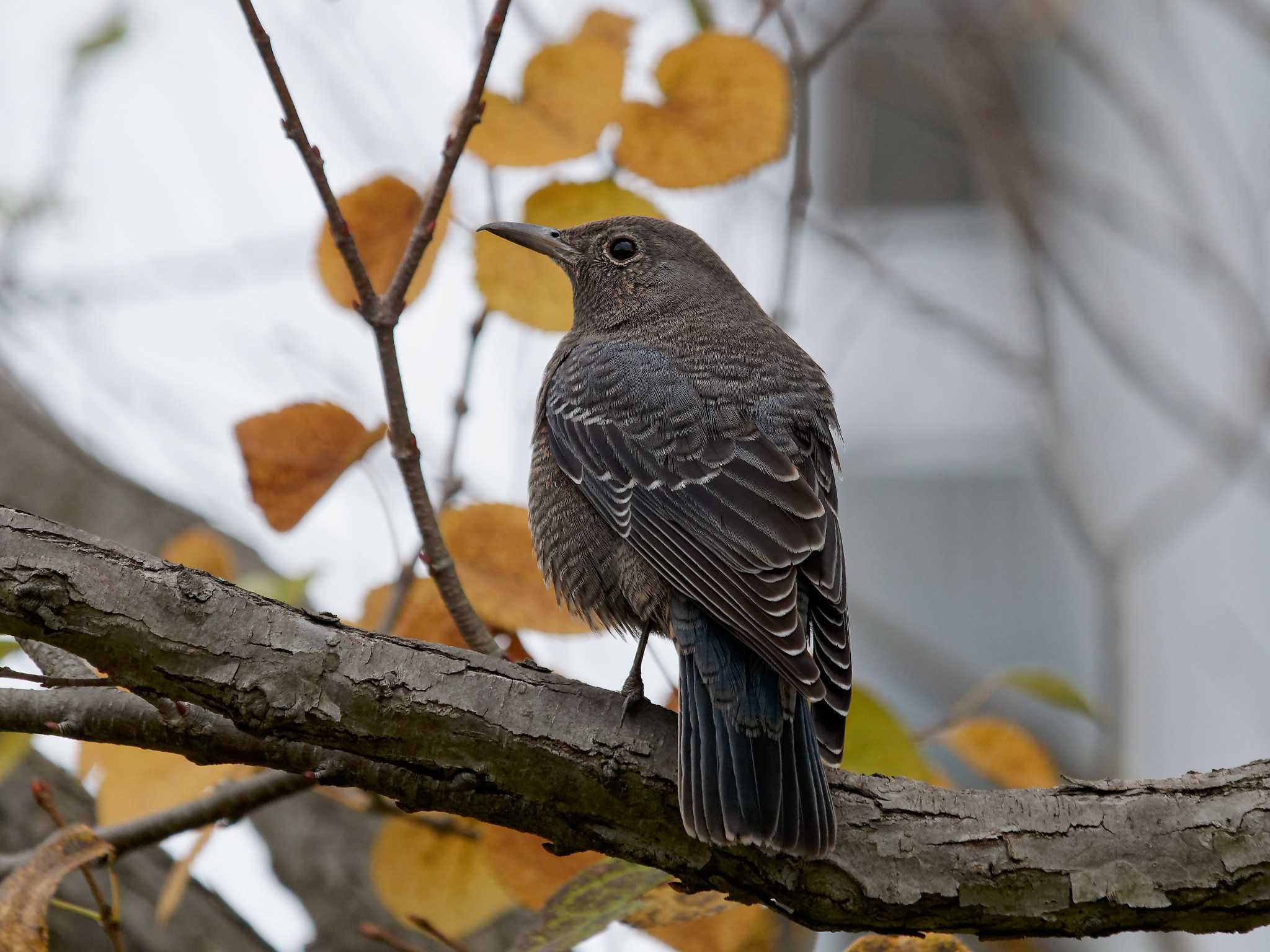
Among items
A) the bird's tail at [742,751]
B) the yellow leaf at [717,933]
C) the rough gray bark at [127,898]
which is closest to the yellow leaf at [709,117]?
the bird's tail at [742,751]

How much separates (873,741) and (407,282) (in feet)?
4.69

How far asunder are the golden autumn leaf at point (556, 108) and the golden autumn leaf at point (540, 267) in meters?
0.13

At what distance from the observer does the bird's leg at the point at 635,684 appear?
2.66 meters

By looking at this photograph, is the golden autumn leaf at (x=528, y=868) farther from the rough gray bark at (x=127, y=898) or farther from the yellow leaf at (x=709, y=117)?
the yellow leaf at (x=709, y=117)

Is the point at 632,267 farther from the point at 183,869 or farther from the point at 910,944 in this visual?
the point at 910,944

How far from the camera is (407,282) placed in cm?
262

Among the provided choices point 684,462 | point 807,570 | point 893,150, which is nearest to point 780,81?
point 684,462

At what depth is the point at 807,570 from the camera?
3.07m

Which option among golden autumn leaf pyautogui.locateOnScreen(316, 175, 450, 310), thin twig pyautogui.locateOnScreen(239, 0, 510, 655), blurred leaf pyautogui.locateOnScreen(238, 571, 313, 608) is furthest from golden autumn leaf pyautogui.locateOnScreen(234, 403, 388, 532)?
blurred leaf pyautogui.locateOnScreen(238, 571, 313, 608)

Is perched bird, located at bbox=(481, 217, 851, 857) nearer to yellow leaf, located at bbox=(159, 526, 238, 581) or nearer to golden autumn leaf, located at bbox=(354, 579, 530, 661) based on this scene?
golden autumn leaf, located at bbox=(354, 579, 530, 661)

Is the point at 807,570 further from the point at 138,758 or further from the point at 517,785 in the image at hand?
the point at 138,758

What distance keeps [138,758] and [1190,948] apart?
429 cm

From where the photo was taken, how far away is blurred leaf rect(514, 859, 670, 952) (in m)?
2.41

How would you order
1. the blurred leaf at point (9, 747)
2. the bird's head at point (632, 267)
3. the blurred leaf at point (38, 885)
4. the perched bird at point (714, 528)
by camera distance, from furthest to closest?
the bird's head at point (632, 267)
the blurred leaf at point (9, 747)
the perched bird at point (714, 528)
the blurred leaf at point (38, 885)
